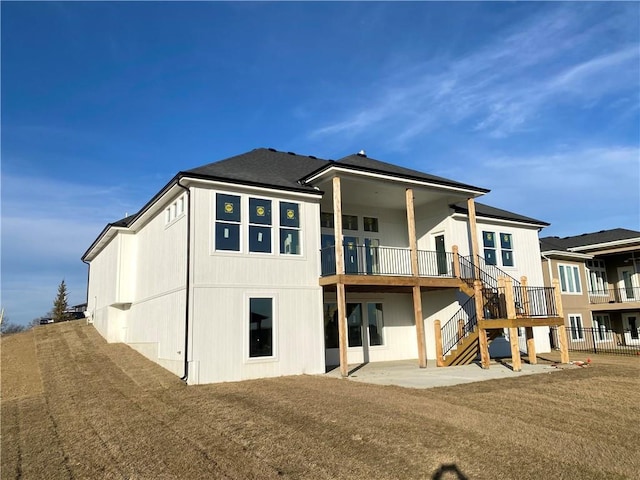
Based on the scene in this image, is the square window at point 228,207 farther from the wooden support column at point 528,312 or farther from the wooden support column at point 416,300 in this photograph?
the wooden support column at point 528,312

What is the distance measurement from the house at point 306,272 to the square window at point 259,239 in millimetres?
32

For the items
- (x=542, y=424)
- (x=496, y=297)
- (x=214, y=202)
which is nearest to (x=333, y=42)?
(x=214, y=202)

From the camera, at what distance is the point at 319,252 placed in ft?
47.3

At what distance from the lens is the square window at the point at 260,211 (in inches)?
527

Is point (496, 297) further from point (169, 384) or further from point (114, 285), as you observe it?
point (114, 285)

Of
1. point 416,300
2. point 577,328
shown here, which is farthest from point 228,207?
point 577,328

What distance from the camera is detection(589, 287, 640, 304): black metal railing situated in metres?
25.4

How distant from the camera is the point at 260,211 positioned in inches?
532

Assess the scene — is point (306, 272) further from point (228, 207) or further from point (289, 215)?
point (228, 207)

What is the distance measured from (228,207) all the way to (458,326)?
9.34 metres

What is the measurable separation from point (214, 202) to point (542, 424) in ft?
31.1

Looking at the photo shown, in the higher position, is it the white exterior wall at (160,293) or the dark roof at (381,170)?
the dark roof at (381,170)

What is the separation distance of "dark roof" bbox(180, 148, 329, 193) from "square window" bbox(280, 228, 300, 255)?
134 cm

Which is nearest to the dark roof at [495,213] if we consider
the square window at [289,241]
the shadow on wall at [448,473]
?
the square window at [289,241]
